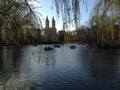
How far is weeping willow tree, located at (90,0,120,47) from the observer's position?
732 centimetres

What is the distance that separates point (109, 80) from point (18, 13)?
20.0 meters

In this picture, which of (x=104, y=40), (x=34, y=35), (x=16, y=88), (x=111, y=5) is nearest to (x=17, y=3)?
(x=34, y=35)

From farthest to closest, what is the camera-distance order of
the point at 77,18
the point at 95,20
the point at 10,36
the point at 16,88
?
the point at 16,88, the point at 95,20, the point at 10,36, the point at 77,18

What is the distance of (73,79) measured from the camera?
25328 mm

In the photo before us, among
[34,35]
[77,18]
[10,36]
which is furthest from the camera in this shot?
[34,35]

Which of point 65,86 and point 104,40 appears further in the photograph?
point 65,86

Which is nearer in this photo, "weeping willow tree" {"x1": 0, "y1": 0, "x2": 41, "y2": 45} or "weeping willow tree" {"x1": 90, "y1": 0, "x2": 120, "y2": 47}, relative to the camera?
"weeping willow tree" {"x1": 0, "y1": 0, "x2": 41, "y2": 45}

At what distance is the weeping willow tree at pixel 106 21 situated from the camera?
7322 mm

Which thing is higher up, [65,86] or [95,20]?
[95,20]

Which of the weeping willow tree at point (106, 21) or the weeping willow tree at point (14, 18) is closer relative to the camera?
the weeping willow tree at point (14, 18)

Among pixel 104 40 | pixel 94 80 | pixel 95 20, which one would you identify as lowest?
pixel 94 80

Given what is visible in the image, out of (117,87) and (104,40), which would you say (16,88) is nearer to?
(117,87)

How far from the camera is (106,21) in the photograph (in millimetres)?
8070

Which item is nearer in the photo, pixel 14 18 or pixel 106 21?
pixel 14 18
